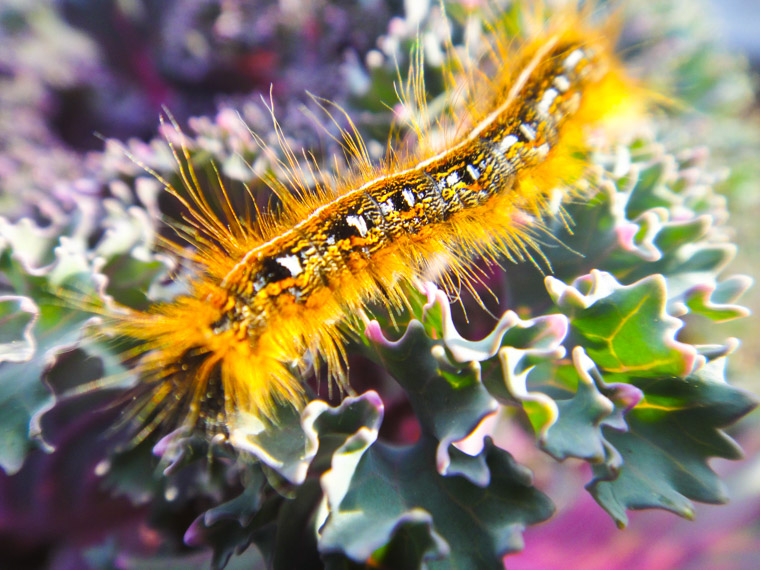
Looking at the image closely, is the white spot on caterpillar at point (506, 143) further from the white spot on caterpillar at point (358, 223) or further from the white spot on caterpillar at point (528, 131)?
the white spot on caterpillar at point (358, 223)

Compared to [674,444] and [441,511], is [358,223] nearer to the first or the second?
[441,511]

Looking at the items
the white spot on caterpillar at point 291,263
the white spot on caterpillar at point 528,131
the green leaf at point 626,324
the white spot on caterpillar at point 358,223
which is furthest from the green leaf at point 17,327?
the white spot on caterpillar at point 528,131

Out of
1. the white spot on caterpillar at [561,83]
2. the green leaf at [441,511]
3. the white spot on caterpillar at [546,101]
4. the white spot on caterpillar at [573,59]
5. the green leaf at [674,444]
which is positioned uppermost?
the white spot on caterpillar at [573,59]

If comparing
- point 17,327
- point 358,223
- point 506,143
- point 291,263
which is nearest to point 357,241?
point 358,223

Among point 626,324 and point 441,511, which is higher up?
point 626,324

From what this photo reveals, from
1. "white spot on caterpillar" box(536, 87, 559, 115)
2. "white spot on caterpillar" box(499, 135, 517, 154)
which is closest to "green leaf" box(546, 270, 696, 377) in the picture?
"white spot on caterpillar" box(499, 135, 517, 154)

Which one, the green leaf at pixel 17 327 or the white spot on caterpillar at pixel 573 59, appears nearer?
the green leaf at pixel 17 327
